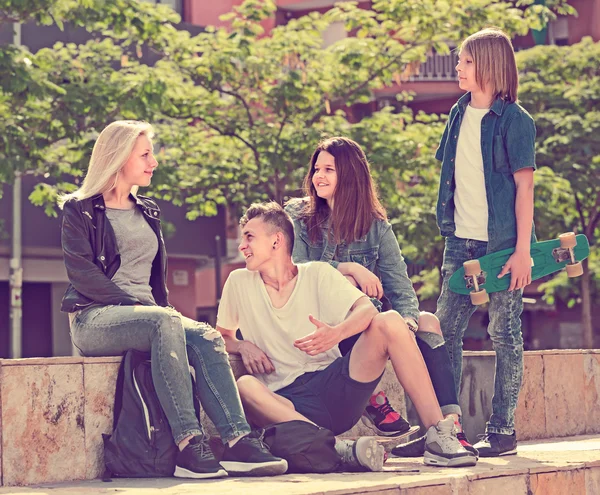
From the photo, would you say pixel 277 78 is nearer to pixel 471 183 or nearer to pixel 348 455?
pixel 471 183

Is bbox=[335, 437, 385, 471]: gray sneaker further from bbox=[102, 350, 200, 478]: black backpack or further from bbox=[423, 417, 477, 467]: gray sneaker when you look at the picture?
bbox=[102, 350, 200, 478]: black backpack

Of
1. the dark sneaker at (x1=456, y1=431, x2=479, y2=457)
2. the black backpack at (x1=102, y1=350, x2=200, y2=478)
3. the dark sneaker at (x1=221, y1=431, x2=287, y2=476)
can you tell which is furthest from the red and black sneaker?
the black backpack at (x1=102, y1=350, x2=200, y2=478)

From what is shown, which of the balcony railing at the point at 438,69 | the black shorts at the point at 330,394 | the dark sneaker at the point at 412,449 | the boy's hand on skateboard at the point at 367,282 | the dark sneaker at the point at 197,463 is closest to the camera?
the dark sneaker at the point at 197,463

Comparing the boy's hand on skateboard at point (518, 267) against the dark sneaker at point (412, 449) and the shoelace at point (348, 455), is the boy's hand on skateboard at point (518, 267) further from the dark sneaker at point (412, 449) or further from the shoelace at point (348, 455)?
the shoelace at point (348, 455)

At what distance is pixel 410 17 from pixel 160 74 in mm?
3818

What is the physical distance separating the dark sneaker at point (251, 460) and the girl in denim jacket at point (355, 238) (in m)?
1.09

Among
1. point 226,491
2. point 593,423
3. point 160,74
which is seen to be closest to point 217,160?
point 160,74

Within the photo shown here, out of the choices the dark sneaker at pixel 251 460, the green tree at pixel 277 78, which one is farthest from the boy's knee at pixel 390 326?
the green tree at pixel 277 78

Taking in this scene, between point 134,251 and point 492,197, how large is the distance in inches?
75.4

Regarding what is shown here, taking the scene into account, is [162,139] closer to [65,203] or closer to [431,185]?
[431,185]

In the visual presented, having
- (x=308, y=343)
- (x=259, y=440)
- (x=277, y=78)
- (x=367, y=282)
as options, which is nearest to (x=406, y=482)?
(x=259, y=440)

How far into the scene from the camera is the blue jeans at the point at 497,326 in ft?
22.0

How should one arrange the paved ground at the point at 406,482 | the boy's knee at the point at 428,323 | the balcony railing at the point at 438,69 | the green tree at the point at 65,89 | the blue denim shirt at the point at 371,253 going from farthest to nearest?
the balcony railing at the point at 438,69
the green tree at the point at 65,89
the blue denim shirt at the point at 371,253
the boy's knee at the point at 428,323
the paved ground at the point at 406,482

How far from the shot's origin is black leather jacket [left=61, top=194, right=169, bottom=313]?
6.00m
